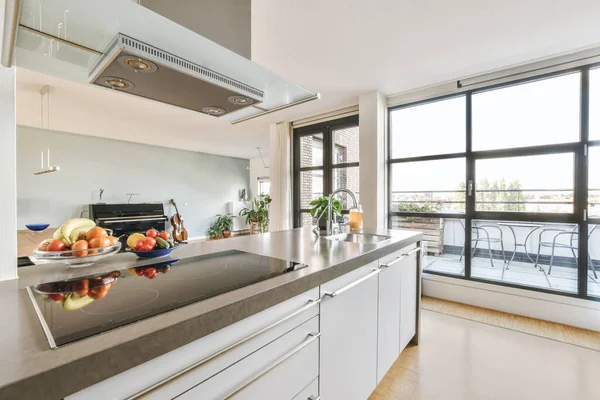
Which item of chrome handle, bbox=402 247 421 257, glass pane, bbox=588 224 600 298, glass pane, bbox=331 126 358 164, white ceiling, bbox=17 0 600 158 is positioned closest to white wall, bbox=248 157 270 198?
glass pane, bbox=331 126 358 164

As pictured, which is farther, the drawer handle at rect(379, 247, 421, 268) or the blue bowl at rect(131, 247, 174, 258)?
the drawer handle at rect(379, 247, 421, 268)

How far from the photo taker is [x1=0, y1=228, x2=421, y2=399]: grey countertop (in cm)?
45

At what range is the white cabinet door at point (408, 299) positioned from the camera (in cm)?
189

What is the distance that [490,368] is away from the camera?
6.27ft

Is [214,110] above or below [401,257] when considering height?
above

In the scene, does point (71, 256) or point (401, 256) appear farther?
point (401, 256)

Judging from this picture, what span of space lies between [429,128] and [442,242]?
1.50 m

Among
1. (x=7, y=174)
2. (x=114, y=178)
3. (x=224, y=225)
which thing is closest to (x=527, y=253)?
(x=7, y=174)

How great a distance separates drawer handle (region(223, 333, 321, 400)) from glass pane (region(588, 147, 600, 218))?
10.2 feet

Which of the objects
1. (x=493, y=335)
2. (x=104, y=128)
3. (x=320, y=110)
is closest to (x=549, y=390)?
(x=493, y=335)

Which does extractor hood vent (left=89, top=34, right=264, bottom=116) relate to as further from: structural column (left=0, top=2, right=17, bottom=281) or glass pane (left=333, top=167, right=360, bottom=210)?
glass pane (left=333, top=167, right=360, bottom=210)

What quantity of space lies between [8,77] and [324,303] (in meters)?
1.47

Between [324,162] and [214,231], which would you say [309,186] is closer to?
[324,162]

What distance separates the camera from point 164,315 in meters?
0.65
